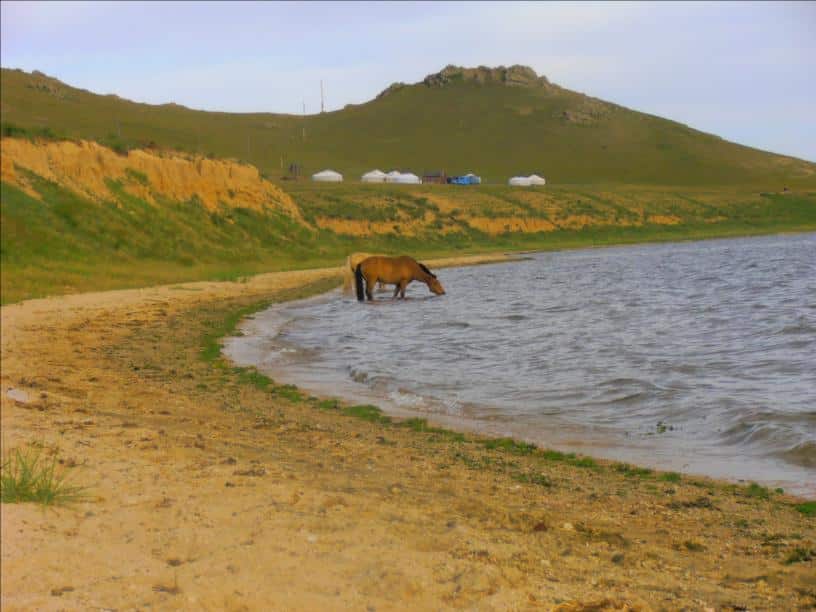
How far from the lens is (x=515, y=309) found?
2167 cm

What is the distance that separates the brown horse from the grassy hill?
6045 cm

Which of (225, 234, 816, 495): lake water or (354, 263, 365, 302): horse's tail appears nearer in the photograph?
(225, 234, 816, 495): lake water

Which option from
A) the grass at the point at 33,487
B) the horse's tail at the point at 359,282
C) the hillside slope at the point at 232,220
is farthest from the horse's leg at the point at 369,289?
the grass at the point at 33,487

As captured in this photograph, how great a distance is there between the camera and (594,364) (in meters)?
13.4

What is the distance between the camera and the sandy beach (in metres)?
4.57

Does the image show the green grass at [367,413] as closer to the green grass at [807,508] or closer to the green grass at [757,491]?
the green grass at [757,491]

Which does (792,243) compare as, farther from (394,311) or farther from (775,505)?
(775,505)

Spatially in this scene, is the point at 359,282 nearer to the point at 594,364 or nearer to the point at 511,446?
the point at 594,364

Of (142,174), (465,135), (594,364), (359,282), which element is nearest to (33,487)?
(594,364)

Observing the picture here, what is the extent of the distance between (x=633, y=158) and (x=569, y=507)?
120412 mm

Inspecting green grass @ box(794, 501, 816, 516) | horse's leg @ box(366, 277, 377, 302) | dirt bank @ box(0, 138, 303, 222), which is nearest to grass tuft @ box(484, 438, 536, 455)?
green grass @ box(794, 501, 816, 516)

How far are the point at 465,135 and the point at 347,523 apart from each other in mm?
127024

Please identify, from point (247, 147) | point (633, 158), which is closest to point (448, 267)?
point (247, 147)

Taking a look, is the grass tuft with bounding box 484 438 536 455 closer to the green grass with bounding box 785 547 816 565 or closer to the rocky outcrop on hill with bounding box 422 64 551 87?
the green grass with bounding box 785 547 816 565
